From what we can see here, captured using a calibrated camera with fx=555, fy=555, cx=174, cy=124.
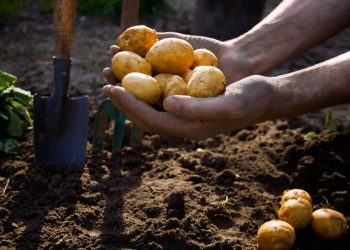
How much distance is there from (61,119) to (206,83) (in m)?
1.21

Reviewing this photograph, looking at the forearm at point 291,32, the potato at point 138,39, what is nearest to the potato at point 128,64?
the potato at point 138,39

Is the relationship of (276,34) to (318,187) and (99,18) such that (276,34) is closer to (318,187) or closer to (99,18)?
(318,187)

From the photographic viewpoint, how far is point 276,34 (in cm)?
314

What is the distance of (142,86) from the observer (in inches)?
92.6

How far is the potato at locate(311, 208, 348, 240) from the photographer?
2732 millimetres

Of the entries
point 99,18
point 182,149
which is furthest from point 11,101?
point 99,18

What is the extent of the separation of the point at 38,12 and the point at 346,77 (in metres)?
4.42

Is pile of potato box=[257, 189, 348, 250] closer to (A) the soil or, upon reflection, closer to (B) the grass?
(A) the soil

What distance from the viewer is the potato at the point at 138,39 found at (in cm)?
266

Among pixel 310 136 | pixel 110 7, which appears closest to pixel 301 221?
pixel 310 136

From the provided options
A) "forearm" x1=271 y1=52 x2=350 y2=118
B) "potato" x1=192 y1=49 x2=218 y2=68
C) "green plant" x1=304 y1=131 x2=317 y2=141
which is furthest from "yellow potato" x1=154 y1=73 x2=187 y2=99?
"green plant" x1=304 y1=131 x2=317 y2=141

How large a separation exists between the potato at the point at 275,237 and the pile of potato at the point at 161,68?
71 centimetres

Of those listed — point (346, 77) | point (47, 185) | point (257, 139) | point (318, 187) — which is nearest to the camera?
point (346, 77)

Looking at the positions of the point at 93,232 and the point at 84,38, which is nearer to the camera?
the point at 93,232
